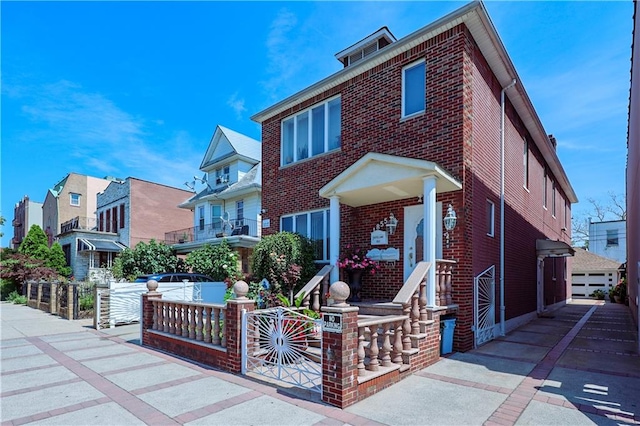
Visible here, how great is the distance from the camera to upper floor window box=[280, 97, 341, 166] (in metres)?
10.9

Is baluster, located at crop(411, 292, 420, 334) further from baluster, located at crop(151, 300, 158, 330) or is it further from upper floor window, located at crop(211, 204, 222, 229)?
upper floor window, located at crop(211, 204, 222, 229)

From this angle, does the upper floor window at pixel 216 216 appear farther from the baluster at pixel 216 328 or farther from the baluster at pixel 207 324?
the baluster at pixel 216 328

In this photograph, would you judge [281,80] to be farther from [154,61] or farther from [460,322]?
[460,322]

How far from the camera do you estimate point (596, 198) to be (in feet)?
137

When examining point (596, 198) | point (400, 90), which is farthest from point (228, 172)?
point (596, 198)

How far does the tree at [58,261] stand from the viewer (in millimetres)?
28516

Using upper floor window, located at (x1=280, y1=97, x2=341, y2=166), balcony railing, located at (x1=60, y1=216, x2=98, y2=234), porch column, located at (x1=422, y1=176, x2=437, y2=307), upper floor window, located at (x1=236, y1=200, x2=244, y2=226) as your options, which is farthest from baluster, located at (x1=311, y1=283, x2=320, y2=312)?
balcony railing, located at (x1=60, y1=216, x2=98, y2=234)

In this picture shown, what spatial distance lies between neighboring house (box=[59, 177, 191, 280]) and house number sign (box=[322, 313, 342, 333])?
2686 centimetres

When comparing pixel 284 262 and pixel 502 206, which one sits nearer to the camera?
pixel 284 262

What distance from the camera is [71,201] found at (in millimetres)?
37625

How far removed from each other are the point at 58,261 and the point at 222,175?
16083 millimetres

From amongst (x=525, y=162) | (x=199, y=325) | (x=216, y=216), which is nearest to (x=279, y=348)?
(x=199, y=325)

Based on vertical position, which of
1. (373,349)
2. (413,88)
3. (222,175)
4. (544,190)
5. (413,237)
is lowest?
(373,349)

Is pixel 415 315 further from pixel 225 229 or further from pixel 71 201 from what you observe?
pixel 71 201
